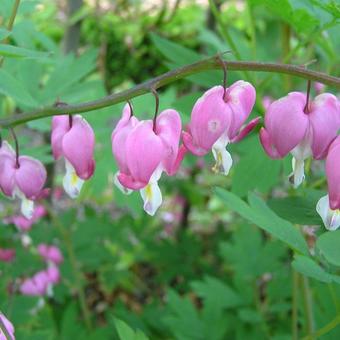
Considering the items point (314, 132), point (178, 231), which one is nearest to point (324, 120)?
point (314, 132)

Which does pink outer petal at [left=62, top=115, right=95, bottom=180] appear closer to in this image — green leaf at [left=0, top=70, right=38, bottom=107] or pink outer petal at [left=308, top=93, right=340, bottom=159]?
green leaf at [left=0, top=70, right=38, bottom=107]

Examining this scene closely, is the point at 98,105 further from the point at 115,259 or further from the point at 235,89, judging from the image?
the point at 115,259

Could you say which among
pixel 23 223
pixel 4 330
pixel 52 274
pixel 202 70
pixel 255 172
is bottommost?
pixel 52 274

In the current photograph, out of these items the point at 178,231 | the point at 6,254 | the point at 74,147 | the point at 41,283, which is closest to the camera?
the point at 74,147

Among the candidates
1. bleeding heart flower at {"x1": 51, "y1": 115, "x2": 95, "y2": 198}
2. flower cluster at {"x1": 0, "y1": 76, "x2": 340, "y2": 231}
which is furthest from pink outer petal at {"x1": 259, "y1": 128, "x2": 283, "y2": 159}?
bleeding heart flower at {"x1": 51, "y1": 115, "x2": 95, "y2": 198}

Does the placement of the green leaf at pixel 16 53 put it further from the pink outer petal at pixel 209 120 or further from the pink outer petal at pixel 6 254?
the pink outer petal at pixel 6 254

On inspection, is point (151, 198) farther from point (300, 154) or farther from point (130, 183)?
point (300, 154)

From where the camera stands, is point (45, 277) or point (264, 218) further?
point (45, 277)
